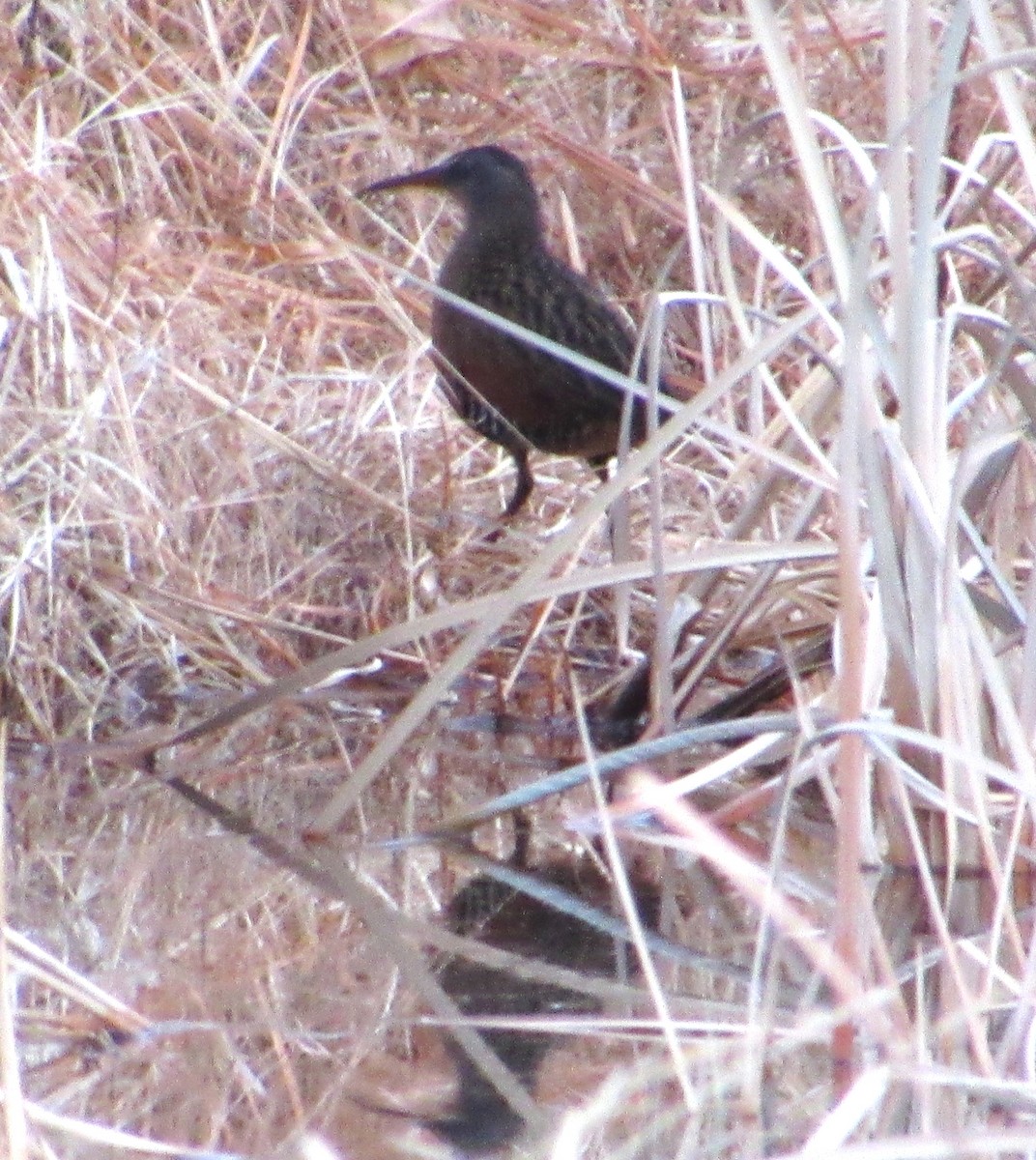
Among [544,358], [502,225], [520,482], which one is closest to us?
[544,358]

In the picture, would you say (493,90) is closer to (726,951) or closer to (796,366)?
(796,366)

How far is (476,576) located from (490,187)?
79 cm

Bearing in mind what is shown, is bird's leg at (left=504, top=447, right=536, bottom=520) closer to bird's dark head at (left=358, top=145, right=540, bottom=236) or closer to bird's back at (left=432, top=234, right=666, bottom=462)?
bird's back at (left=432, top=234, right=666, bottom=462)

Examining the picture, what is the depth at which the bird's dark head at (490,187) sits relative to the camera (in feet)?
14.5

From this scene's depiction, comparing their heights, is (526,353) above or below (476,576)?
above

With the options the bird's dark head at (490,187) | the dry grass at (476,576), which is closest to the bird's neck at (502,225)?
the bird's dark head at (490,187)

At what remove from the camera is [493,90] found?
5.18 metres

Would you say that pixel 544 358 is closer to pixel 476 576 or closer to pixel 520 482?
pixel 520 482

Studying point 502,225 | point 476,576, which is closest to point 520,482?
Result: point 476,576

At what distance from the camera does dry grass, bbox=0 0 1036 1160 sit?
211 centimetres

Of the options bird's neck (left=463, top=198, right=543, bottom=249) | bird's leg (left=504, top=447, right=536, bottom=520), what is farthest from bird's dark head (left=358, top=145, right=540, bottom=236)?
bird's leg (left=504, top=447, right=536, bottom=520)

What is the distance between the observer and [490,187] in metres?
4.45

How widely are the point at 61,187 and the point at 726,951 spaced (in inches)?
92.3

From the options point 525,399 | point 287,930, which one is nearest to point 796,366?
point 525,399
